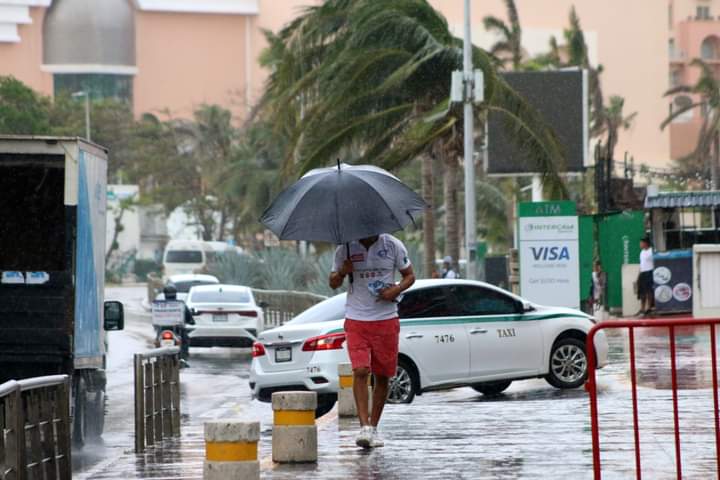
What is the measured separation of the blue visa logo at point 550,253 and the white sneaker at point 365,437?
16.1 meters

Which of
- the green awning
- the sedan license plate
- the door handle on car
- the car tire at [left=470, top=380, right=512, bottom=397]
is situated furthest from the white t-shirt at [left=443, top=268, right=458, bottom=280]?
the sedan license plate

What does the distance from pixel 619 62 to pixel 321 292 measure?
282 ft

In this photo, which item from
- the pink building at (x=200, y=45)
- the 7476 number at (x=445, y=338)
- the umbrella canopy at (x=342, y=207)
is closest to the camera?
the umbrella canopy at (x=342, y=207)

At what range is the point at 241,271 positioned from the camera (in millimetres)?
53094

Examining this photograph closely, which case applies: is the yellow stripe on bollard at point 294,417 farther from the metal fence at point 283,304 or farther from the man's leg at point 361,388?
the metal fence at point 283,304

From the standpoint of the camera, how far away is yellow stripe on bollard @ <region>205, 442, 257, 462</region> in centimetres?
997

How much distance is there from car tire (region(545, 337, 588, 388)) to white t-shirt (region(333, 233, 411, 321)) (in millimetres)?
7333

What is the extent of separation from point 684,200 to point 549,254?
8265 millimetres

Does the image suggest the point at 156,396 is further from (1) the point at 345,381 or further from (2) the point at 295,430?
(2) the point at 295,430

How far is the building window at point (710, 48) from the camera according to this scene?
125 metres

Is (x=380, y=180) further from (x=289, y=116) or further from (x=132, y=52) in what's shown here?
(x=132, y=52)

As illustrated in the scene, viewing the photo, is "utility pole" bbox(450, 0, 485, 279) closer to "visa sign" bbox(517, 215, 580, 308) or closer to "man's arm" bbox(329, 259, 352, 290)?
"visa sign" bbox(517, 215, 580, 308)

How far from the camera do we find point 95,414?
16.5 m

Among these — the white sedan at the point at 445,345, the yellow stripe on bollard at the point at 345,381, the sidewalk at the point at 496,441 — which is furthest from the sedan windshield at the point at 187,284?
the yellow stripe on bollard at the point at 345,381
